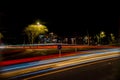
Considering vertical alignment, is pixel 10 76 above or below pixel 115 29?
below

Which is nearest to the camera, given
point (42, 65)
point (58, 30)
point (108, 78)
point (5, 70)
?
point (108, 78)

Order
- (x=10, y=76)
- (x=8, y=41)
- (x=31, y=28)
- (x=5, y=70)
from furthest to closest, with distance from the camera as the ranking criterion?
(x=8, y=41) < (x=31, y=28) < (x=5, y=70) < (x=10, y=76)

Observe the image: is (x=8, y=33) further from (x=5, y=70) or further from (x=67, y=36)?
(x=5, y=70)

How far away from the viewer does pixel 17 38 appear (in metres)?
120

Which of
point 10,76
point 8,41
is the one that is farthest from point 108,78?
point 8,41

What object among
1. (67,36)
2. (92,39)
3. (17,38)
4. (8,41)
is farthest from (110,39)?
(8,41)

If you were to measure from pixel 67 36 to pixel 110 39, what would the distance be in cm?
1878

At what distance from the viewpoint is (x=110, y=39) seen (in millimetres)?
110312

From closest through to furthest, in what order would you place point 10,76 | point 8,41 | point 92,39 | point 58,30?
point 10,76 < point 92,39 < point 58,30 < point 8,41

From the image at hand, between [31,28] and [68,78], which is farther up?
[31,28]

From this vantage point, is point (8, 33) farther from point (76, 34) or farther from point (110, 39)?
point (110, 39)

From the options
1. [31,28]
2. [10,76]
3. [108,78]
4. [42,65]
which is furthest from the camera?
[31,28]

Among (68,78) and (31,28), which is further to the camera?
(31,28)

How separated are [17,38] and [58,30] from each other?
2013 centimetres
